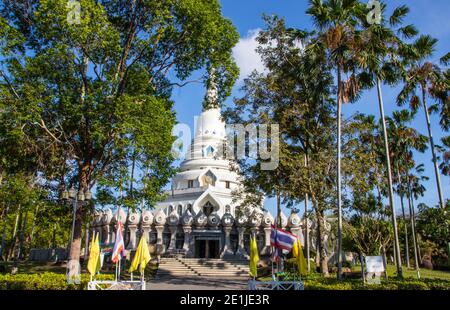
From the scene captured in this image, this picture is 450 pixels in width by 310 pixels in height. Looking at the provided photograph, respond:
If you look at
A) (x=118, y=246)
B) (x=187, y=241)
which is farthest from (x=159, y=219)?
(x=118, y=246)

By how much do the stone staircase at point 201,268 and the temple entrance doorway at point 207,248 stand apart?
3.81 meters

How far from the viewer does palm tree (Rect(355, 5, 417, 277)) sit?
2067 centimetres

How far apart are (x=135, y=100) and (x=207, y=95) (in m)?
→ 5.52

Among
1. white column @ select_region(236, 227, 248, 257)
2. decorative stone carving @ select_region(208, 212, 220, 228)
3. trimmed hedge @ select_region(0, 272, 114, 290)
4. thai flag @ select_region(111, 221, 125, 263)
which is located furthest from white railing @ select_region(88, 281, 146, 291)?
decorative stone carving @ select_region(208, 212, 220, 228)

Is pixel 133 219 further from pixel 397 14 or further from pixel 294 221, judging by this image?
pixel 397 14

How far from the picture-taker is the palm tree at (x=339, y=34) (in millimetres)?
20180

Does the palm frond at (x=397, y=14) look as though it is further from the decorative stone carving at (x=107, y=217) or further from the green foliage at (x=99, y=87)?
the decorative stone carving at (x=107, y=217)

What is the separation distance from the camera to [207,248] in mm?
37000

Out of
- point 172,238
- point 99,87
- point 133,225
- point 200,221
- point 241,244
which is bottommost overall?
point 241,244

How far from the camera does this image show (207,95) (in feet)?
78.3

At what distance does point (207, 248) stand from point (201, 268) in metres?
6.18

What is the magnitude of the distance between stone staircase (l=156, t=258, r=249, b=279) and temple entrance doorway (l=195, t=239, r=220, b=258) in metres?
→ 3.81
